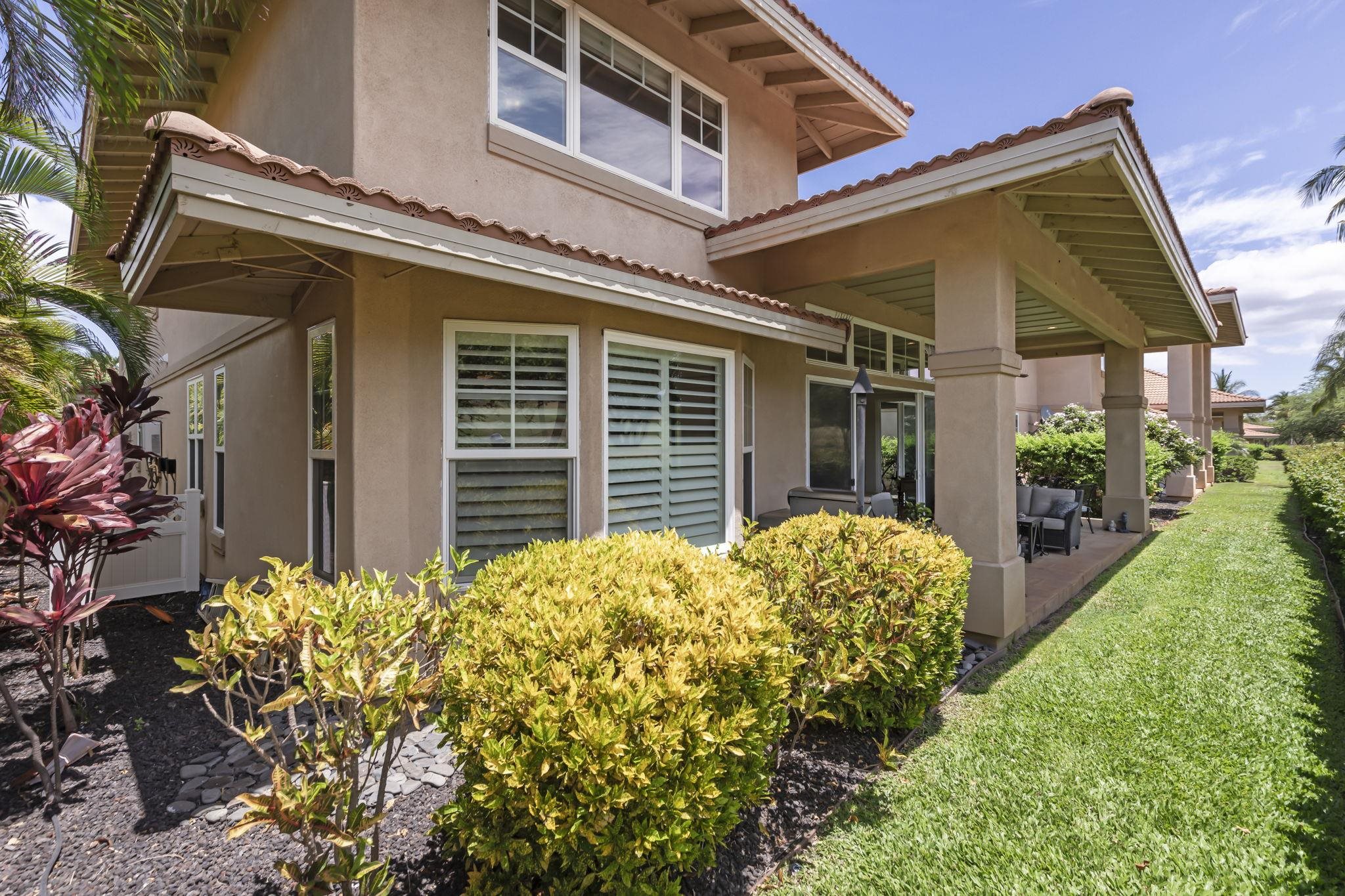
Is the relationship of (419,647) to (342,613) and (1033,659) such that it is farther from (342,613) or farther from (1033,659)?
(1033,659)

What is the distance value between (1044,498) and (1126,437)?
3.91 meters

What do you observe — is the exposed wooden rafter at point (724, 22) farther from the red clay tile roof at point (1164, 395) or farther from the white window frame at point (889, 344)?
the red clay tile roof at point (1164, 395)

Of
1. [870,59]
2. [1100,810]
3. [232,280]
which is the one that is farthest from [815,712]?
[870,59]

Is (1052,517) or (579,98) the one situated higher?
(579,98)

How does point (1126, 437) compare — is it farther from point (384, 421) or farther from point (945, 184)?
point (384, 421)

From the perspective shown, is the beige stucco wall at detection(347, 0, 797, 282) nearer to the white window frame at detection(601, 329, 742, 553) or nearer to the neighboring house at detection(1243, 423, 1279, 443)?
the white window frame at detection(601, 329, 742, 553)

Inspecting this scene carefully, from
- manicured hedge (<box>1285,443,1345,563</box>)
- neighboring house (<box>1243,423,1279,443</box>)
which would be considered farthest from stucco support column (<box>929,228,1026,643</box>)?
neighboring house (<box>1243,423,1279,443</box>)

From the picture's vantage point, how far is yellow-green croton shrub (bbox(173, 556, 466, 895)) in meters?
2.13

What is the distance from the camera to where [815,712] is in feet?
11.7

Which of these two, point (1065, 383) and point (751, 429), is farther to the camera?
point (1065, 383)

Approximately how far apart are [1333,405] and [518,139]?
68380 millimetres

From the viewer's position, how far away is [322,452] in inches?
213

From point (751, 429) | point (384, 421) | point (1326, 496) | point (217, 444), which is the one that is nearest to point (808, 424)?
point (751, 429)

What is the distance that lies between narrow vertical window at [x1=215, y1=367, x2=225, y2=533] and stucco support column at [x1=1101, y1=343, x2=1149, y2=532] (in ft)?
52.3
